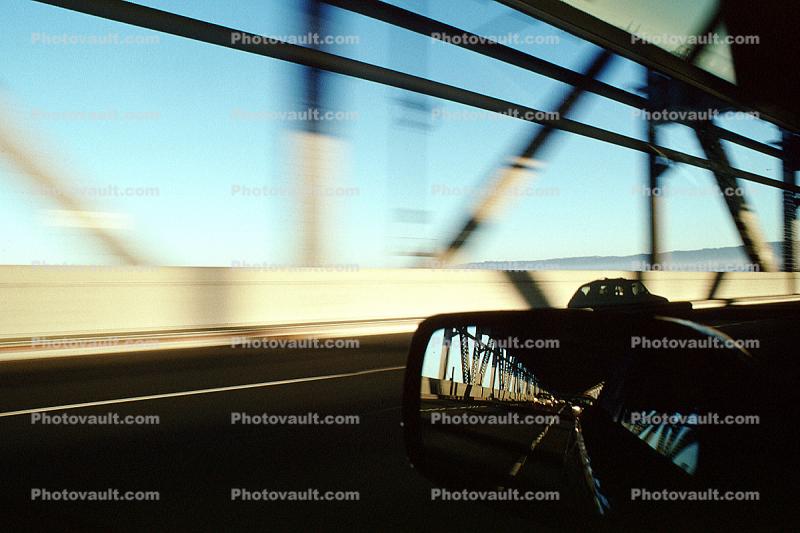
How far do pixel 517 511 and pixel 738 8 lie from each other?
765 inches

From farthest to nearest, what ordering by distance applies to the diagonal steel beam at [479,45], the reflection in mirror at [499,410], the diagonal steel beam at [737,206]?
the diagonal steel beam at [737,206], the diagonal steel beam at [479,45], the reflection in mirror at [499,410]

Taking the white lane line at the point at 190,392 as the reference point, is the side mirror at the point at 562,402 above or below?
above

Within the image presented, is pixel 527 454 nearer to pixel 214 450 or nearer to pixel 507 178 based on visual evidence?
pixel 214 450

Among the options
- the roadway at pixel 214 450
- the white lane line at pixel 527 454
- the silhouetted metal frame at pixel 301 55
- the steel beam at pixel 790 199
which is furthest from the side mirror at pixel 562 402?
the steel beam at pixel 790 199

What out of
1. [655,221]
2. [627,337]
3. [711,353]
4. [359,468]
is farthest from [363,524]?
[655,221]

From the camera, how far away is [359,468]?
4215 millimetres

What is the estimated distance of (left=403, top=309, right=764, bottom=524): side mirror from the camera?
1.59m

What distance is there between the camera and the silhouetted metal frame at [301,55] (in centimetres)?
1084

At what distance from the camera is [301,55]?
12.7 m

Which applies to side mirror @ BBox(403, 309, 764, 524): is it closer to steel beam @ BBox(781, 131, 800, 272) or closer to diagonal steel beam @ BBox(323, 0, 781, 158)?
diagonal steel beam @ BBox(323, 0, 781, 158)

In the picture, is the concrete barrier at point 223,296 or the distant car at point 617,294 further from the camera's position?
→ the distant car at point 617,294

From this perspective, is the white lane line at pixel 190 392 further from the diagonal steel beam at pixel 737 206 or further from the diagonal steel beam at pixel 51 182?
the diagonal steel beam at pixel 737 206

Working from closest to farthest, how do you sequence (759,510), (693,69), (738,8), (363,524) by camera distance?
(759,510) → (363,524) → (738,8) → (693,69)

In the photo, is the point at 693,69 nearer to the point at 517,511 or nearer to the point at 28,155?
the point at 28,155
